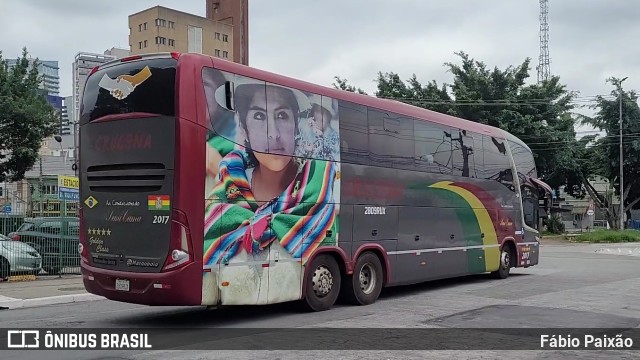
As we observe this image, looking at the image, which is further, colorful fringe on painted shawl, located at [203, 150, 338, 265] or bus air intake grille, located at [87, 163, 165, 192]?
colorful fringe on painted shawl, located at [203, 150, 338, 265]


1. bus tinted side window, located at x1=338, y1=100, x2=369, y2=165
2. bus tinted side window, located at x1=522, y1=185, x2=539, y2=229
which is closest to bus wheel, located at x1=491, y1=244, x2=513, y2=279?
bus tinted side window, located at x1=522, y1=185, x2=539, y2=229

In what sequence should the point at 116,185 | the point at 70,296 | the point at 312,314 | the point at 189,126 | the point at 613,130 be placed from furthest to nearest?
the point at 613,130 < the point at 70,296 < the point at 312,314 < the point at 116,185 < the point at 189,126

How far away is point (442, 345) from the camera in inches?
318

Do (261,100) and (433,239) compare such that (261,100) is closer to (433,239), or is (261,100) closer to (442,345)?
(442,345)

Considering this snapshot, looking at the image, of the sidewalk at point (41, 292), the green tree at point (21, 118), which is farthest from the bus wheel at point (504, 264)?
the green tree at point (21, 118)

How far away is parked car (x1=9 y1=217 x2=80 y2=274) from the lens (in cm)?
1717

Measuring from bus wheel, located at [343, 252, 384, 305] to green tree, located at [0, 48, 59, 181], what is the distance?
566 inches

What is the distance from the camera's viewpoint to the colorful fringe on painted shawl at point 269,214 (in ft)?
29.4

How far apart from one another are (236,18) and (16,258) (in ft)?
291

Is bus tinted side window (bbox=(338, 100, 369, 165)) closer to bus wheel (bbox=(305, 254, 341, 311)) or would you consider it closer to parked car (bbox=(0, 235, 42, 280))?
bus wheel (bbox=(305, 254, 341, 311))

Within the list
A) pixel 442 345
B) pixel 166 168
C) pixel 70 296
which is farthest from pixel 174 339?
pixel 70 296

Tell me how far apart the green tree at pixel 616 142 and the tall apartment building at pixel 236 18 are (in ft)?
199

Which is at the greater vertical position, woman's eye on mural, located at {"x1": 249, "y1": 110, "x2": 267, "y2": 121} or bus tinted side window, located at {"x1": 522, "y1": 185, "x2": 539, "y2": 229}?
woman's eye on mural, located at {"x1": 249, "y1": 110, "x2": 267, "y2": 121}

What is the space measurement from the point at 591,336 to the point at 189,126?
6.41 m
